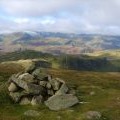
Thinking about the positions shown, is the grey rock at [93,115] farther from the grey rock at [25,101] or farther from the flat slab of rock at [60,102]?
the grey rock at [25,101]

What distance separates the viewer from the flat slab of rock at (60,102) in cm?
5116

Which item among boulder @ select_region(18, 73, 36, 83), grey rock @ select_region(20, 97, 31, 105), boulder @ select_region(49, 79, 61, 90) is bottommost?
grey rock @ select_region(20, 97, 31, 105)

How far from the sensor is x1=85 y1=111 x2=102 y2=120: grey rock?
46159 millimetres

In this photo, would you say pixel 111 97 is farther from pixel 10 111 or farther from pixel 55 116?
pixel 10 111

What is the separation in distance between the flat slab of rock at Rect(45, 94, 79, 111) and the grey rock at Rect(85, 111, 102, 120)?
510cm

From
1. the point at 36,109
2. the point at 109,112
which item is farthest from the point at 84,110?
the point at 36,109

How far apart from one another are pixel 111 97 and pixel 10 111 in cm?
1916

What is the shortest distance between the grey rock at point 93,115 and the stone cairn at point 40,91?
17.1 feet

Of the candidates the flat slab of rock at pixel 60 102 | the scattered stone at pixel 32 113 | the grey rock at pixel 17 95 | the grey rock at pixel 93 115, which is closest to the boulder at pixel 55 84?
the flat slab of rock at pixel 60 102

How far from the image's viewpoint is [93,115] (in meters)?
46.9

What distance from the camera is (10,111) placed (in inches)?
1978

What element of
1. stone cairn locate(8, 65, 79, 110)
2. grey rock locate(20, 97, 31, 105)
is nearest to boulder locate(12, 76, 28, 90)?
stone cairn locate(8, 65, 79, 110)

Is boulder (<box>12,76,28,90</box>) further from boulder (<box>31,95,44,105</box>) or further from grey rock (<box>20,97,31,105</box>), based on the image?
boulder (<box>31,95,44,105</box>)

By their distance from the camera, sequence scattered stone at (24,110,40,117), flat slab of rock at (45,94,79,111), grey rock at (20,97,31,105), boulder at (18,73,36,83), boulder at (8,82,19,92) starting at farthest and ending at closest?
boulder at (18,73,36,83), boulder at (8,82,19,92), grey rock at (20,97,31,105), flat slab of rock at (45,94,79,111), scattered stone at (24,110,40,117)
